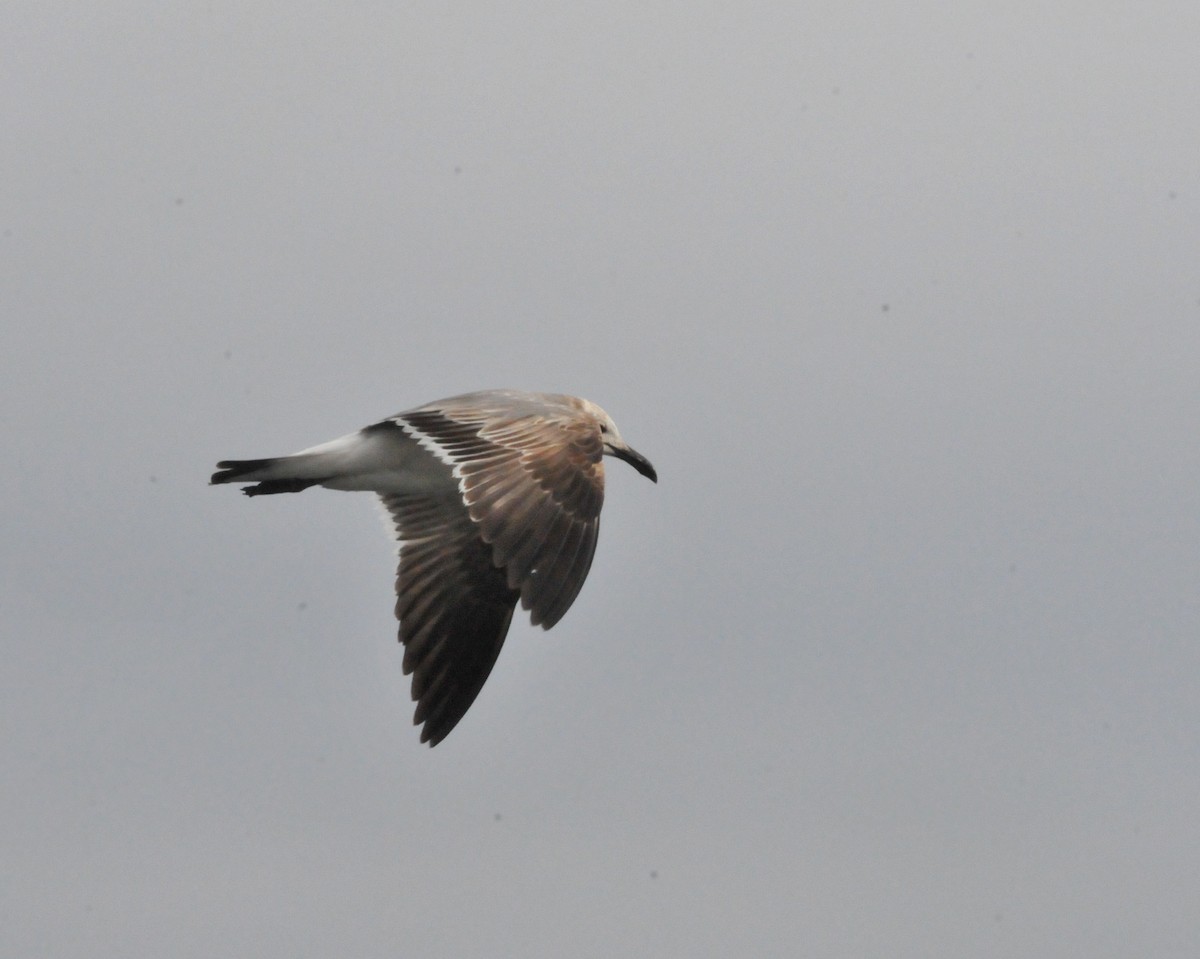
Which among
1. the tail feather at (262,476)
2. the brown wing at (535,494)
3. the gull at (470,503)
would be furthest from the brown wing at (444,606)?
the brown wing at (535,494)

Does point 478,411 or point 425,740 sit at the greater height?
point 478,411

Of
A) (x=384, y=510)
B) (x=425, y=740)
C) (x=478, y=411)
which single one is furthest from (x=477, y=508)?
(x=384, y=510)

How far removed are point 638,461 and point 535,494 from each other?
18.2 feet

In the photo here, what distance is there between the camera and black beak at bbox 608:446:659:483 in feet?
69.9

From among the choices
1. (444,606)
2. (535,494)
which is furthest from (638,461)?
(535,494)

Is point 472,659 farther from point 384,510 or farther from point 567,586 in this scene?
point 567,586

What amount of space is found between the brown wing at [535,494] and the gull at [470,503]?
0.04ft

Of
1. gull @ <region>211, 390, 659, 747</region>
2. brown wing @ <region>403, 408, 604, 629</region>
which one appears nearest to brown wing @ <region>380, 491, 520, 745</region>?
gull @ <region>211, 390, 659, 747</region>

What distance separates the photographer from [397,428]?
798 inches

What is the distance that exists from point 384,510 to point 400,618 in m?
1.59

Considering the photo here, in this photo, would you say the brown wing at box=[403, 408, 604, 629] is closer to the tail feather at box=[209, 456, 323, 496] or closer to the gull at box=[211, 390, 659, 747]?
the gull at box=[211, 390, 659, 747]

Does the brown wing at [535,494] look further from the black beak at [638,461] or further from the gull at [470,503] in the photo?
the black beak at [638,461]

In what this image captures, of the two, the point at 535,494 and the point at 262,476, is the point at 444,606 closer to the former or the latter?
the point at 262,476

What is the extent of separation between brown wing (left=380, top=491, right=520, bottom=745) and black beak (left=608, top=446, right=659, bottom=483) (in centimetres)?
186
